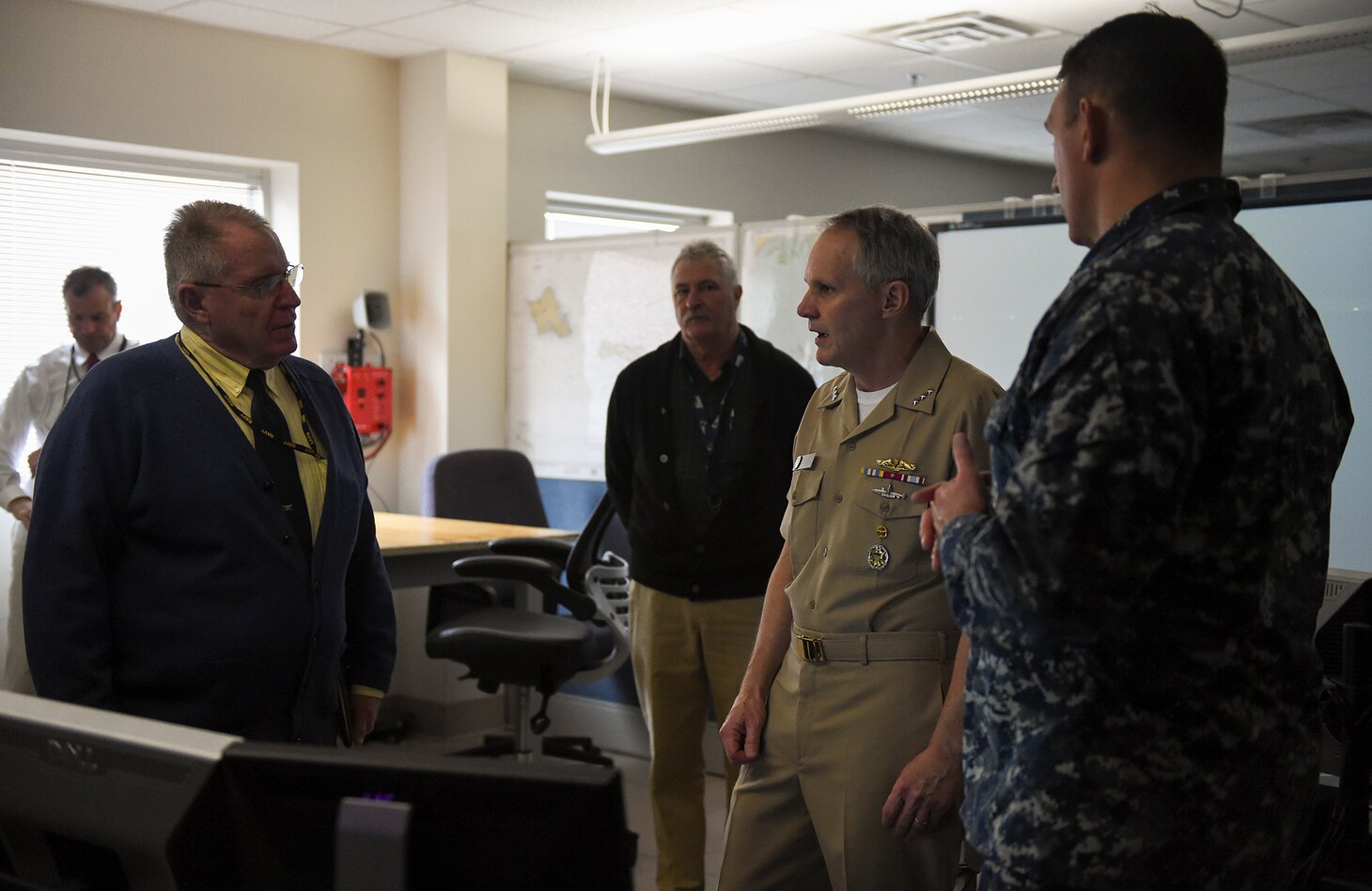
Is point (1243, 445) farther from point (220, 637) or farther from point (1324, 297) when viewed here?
point (1324, 297)

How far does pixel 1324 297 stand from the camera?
3.21 m

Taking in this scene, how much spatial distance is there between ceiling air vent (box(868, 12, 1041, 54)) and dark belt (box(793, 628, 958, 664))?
359cm

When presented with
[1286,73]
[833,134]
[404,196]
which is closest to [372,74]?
[404,196]

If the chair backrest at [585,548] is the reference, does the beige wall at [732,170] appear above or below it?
above

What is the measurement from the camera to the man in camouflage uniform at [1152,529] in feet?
3.51

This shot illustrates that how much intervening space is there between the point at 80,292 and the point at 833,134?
4706 millimetres

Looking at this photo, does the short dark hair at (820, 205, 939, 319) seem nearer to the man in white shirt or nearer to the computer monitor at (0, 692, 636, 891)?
the computer monitor at (0, 692, 636, 891)

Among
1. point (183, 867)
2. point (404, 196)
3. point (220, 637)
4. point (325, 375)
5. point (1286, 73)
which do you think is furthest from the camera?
point (1286, 73)

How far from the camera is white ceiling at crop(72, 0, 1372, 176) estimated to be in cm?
460

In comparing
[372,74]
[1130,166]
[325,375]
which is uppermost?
[372,74]

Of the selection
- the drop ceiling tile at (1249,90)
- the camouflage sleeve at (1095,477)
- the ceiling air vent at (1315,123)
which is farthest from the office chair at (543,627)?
the ceiling air vent at (1315,123)

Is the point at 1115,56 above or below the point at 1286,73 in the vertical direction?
below

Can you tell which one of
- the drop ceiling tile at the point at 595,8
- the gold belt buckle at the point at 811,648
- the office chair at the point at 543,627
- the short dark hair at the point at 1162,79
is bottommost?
the office chair at the point at 543,627

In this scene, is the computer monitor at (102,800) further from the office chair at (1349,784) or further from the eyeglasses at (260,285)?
the office chair at (1349,784)
